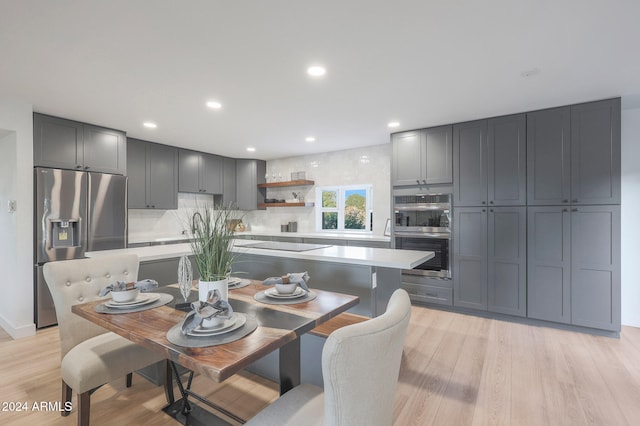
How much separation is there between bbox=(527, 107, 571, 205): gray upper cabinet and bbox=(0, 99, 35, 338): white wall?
17.4 ft

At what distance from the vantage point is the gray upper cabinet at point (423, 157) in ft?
12.4

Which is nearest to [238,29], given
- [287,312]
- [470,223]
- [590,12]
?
[287,312]

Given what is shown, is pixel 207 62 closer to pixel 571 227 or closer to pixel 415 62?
pixel 415 62

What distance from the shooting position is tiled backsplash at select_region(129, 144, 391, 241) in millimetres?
4820

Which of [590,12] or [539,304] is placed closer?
[590,12]

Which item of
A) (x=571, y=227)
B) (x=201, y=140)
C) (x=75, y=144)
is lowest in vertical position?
(x=571, y=227)

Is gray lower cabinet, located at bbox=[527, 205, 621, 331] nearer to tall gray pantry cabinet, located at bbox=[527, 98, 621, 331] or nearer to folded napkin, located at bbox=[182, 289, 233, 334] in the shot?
tall gray pantry cabinet, located at bbox=[527, 98, 621, 331]

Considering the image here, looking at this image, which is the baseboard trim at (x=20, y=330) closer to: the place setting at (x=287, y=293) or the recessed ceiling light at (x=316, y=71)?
the place setting at (x=287, y=293)

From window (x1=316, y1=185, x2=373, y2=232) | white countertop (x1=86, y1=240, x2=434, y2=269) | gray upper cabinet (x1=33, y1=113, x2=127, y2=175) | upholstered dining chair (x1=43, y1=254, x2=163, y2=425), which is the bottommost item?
upholstered dining chair (x1=43, y1=254, x2=163, y2=425)

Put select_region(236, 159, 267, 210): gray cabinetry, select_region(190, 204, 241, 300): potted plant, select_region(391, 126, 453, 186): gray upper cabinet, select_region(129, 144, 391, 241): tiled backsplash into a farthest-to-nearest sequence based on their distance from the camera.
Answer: select_region(236, 159, 267, 210): gray cabinetry, select_region(129, 144, 391, 241): tiled backsplash, select_region(391, 126, 453, 186): gray upper cabinet, select_region(190, 204, 241, 300): potted plant

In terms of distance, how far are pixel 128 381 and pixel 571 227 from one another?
13.9 ft

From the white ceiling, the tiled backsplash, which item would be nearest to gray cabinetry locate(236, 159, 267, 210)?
the tiled backsplash

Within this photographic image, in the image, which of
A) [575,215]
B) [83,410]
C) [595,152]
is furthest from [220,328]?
[595,152]

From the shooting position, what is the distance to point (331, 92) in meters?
2.77
